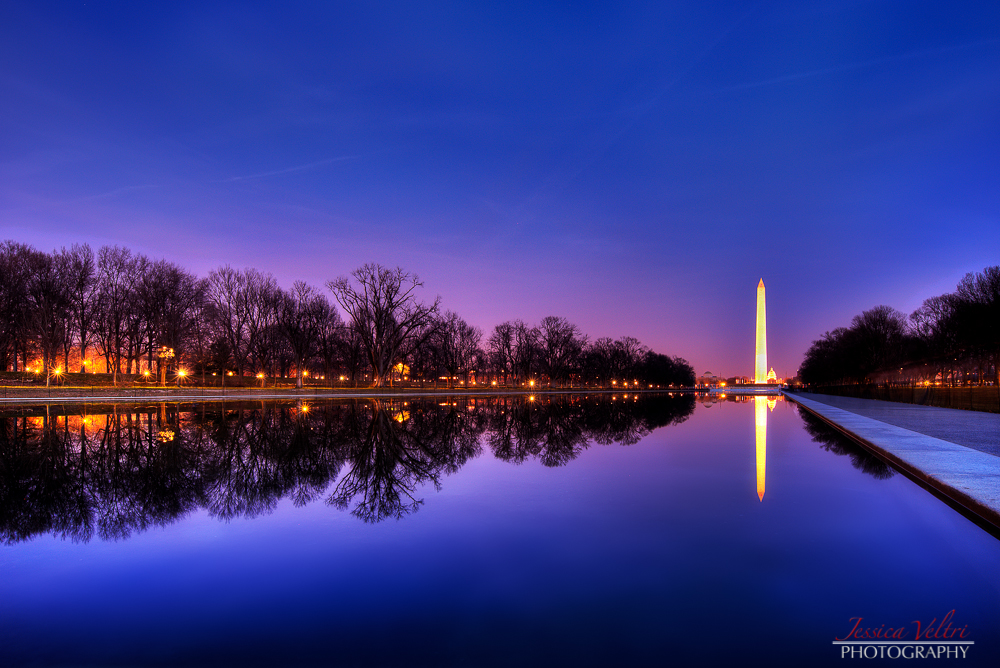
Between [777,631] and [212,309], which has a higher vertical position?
[212,309]

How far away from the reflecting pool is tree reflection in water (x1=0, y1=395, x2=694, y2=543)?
90 mm

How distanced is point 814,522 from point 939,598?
2556 mm

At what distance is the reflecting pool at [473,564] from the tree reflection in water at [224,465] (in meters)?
0.09

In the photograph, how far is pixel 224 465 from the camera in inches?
481

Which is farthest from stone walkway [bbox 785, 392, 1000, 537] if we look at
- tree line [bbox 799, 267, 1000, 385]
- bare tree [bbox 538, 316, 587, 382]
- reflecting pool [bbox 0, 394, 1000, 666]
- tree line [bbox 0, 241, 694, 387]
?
bare tree [bbox 538, 316, 587, 382]

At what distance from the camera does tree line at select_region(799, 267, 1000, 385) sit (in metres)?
41.4

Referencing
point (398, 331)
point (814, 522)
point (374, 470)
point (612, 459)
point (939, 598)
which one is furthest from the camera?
point (398, 331)

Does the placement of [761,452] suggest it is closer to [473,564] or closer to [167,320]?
[473,564]

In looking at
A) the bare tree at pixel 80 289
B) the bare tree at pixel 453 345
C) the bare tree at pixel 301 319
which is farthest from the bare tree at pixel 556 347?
the bare tree at pixel 80 289

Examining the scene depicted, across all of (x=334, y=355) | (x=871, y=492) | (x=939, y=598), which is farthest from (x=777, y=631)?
(x=334, y=355)

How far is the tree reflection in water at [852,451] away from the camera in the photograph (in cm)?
1232

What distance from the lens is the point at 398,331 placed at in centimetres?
6819

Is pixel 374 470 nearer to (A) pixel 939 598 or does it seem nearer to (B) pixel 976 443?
→ (A) pixel 939 598

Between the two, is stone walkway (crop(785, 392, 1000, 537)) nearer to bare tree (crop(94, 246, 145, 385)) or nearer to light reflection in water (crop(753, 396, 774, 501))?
light reflection in water (crop(753, 396, 774, 501))
